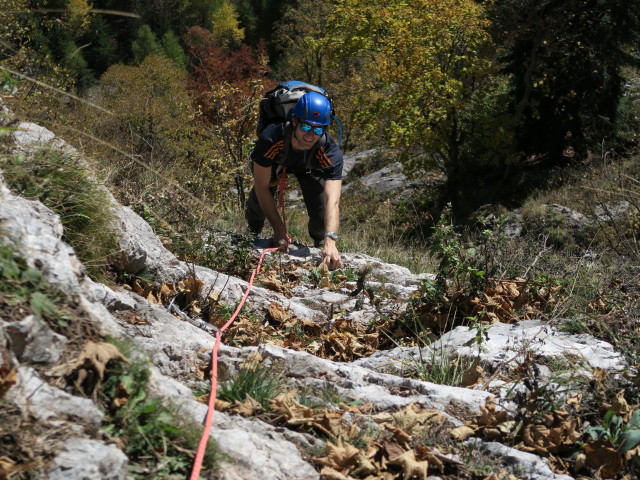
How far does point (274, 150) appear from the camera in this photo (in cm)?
547

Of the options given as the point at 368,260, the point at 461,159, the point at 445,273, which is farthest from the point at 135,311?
the point at 461,159

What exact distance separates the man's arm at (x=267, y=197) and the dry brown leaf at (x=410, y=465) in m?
3.60

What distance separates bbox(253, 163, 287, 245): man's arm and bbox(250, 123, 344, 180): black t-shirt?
0.25ft

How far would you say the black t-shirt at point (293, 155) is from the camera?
5.43m

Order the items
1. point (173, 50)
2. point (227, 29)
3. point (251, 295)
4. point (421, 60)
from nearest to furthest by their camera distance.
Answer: point (251, 295) < point (421, 60) < point (173, 50) < point (227, 29)

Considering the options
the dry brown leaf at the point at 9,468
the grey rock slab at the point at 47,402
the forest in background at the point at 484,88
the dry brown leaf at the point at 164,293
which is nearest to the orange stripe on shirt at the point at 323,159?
the dry brown leaf at the point at 164,293

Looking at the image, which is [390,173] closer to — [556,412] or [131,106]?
[131,106]

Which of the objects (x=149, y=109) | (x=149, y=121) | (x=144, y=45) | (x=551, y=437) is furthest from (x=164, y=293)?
(x=144, y=45)

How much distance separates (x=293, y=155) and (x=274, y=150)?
246 mm

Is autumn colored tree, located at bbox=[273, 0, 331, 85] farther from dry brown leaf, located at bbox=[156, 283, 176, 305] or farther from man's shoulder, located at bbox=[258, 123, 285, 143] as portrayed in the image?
dry brown leaf, located at bbox=[156, 283, 176, 305]

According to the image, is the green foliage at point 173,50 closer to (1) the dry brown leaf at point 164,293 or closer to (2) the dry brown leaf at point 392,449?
(1) the dry brown leaf at point 164,293

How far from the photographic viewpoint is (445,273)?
4.29 meters

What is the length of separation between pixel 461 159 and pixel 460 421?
15978mm

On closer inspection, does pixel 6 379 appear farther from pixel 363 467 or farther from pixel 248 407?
pixel 363 467
